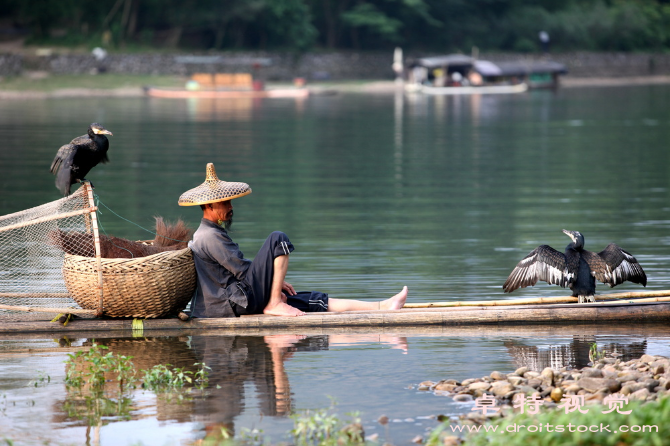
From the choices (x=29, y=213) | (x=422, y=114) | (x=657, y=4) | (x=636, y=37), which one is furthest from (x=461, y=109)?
(x=657, y=4)

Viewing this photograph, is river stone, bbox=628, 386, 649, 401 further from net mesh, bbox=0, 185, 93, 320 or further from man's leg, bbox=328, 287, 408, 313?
net mesh, bbox=0, 185, 93, 320

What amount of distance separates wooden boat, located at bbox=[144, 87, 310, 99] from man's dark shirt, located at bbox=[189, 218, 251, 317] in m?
44.5

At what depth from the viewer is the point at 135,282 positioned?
271 inches

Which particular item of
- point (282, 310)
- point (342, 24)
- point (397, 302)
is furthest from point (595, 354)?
point (342, 24)

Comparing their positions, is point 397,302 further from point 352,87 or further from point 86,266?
point 352,87

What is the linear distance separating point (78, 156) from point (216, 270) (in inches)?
57.3

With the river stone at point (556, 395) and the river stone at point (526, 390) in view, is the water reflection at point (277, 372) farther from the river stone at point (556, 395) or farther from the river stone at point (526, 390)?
the river stone at point (556, 395)

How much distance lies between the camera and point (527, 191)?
16.7 m

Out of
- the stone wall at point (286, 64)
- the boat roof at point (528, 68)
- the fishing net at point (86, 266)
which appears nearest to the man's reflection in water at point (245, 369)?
the fishing net at point (86, 266)

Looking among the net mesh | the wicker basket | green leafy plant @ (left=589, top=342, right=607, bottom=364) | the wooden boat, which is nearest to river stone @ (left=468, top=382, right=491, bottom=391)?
green leafy plant @ (left=589, top=342, right=607, bottom=364)

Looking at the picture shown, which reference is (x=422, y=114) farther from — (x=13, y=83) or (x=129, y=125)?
(x=13, y=83)

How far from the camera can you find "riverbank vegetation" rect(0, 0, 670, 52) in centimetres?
5944

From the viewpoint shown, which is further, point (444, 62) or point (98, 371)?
point (444, 62)

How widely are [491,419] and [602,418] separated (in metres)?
0.95
